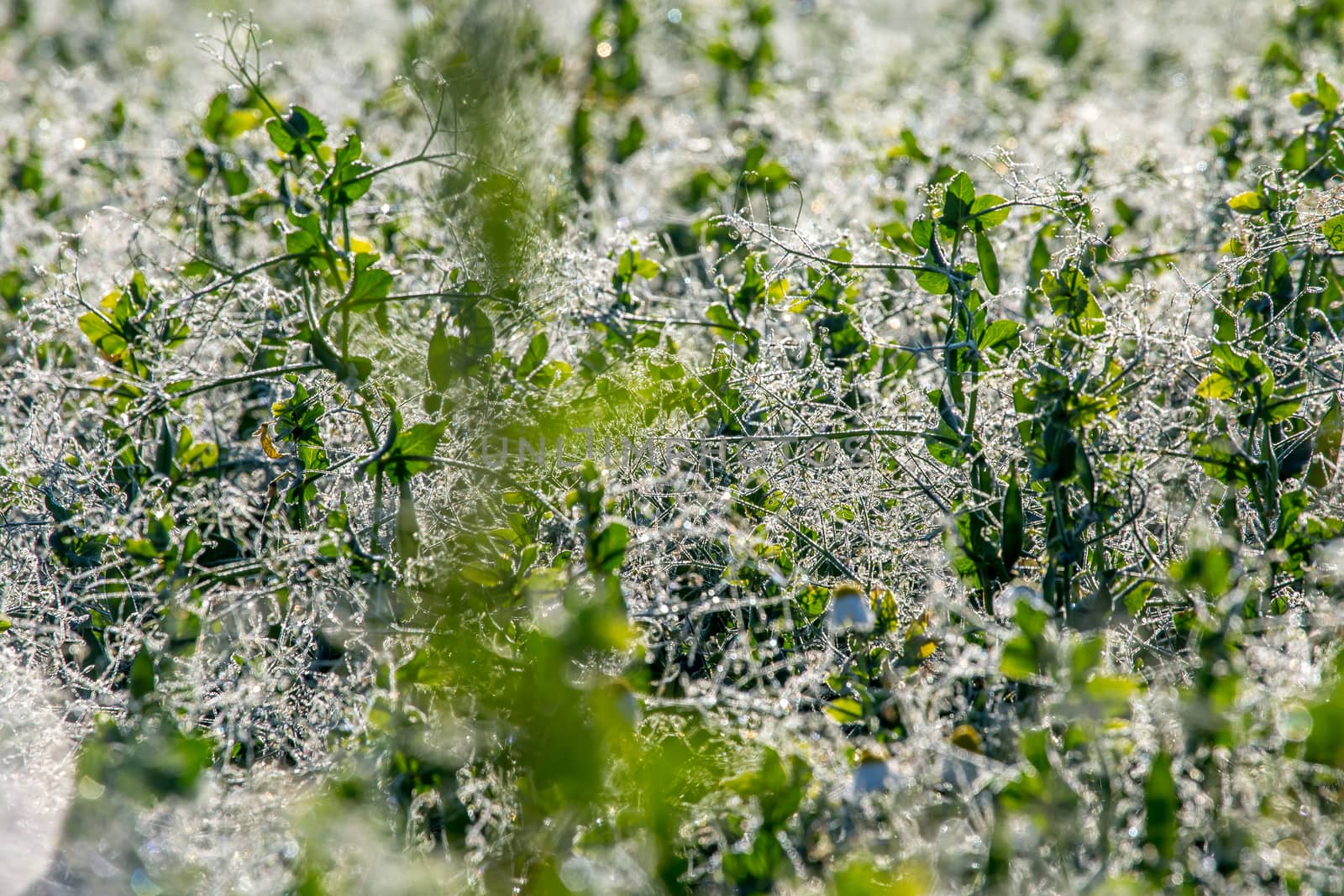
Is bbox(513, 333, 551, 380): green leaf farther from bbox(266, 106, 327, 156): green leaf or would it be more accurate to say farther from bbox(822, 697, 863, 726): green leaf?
bbox(822, 697, 863, 726): green leaf

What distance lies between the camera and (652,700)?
4.74 feet

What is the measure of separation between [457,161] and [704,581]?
91 centimetres

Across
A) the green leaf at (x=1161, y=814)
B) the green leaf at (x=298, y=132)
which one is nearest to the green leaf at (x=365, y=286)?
the green leaf at (x=298, y=132)

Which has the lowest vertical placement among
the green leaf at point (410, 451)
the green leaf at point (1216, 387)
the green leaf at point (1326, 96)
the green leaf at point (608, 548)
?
the green leaf at point (608, 548)

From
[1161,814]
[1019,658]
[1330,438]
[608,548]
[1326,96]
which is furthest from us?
[1326,96]

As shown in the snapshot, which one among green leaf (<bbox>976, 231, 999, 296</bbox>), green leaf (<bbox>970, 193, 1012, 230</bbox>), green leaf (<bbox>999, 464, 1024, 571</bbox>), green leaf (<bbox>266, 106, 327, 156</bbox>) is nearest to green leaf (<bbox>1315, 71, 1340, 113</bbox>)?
green leaf (<bbox>970, 193, 1012, 230</bbox>)

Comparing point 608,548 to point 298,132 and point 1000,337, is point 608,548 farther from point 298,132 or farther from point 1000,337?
point 298,132

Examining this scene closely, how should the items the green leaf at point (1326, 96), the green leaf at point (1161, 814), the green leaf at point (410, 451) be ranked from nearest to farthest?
the green leaf at point (1161, 814) < the green leaf at point (410, 451) < the green leaf at point (1326, 96)

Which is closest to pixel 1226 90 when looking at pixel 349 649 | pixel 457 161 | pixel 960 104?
pixel 960 104

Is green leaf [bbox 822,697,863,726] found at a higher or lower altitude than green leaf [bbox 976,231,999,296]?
lower

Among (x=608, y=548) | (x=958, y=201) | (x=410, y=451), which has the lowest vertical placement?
(x=608, y=548)

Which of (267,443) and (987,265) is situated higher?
(987,265)

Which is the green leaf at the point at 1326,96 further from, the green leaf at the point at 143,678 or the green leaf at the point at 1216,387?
the green leaf at the point at 143,678

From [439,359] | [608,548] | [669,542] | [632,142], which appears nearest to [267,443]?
[439,359]
